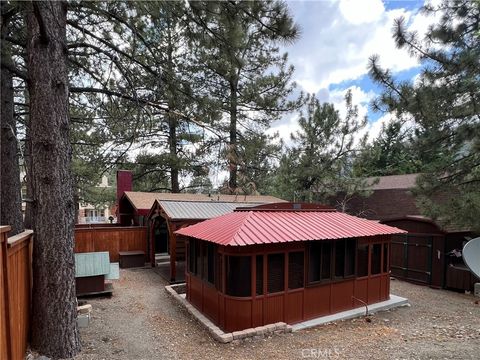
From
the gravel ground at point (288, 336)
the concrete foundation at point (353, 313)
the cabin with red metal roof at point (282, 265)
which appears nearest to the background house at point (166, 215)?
the cabin with red metal roof at point (282, 265)

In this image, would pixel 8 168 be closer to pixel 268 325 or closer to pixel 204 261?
pixel 204 261

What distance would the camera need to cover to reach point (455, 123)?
30.4ft

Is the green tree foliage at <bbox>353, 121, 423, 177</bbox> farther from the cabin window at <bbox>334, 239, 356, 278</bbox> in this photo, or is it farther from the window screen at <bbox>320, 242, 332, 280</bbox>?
the window screen at <bbox>320, 242, 332, 280</bbox>

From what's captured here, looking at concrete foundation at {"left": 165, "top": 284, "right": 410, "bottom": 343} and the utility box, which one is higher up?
concrete foundation at {"left": 165, "top": 284, "right": 410, "bottom": 343}

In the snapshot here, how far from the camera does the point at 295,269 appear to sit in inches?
299

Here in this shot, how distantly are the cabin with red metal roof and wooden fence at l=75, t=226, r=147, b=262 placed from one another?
6117mm

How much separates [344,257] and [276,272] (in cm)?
214

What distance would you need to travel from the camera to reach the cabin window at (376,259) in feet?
30.1

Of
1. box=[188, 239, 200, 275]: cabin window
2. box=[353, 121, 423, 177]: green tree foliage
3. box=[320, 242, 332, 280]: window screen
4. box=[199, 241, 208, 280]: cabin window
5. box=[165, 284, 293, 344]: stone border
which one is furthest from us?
box=[353, 121, 423, 177]: green tree foliage

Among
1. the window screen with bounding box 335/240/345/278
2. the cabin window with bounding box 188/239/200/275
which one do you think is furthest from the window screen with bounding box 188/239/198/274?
the window screen with bounding box 335/240/345/278

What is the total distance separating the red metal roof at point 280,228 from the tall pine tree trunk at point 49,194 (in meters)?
2.99

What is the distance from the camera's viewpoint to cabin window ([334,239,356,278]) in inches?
328

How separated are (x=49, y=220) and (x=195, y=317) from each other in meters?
4.30

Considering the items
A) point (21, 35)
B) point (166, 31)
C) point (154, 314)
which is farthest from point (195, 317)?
point (21, 35)
